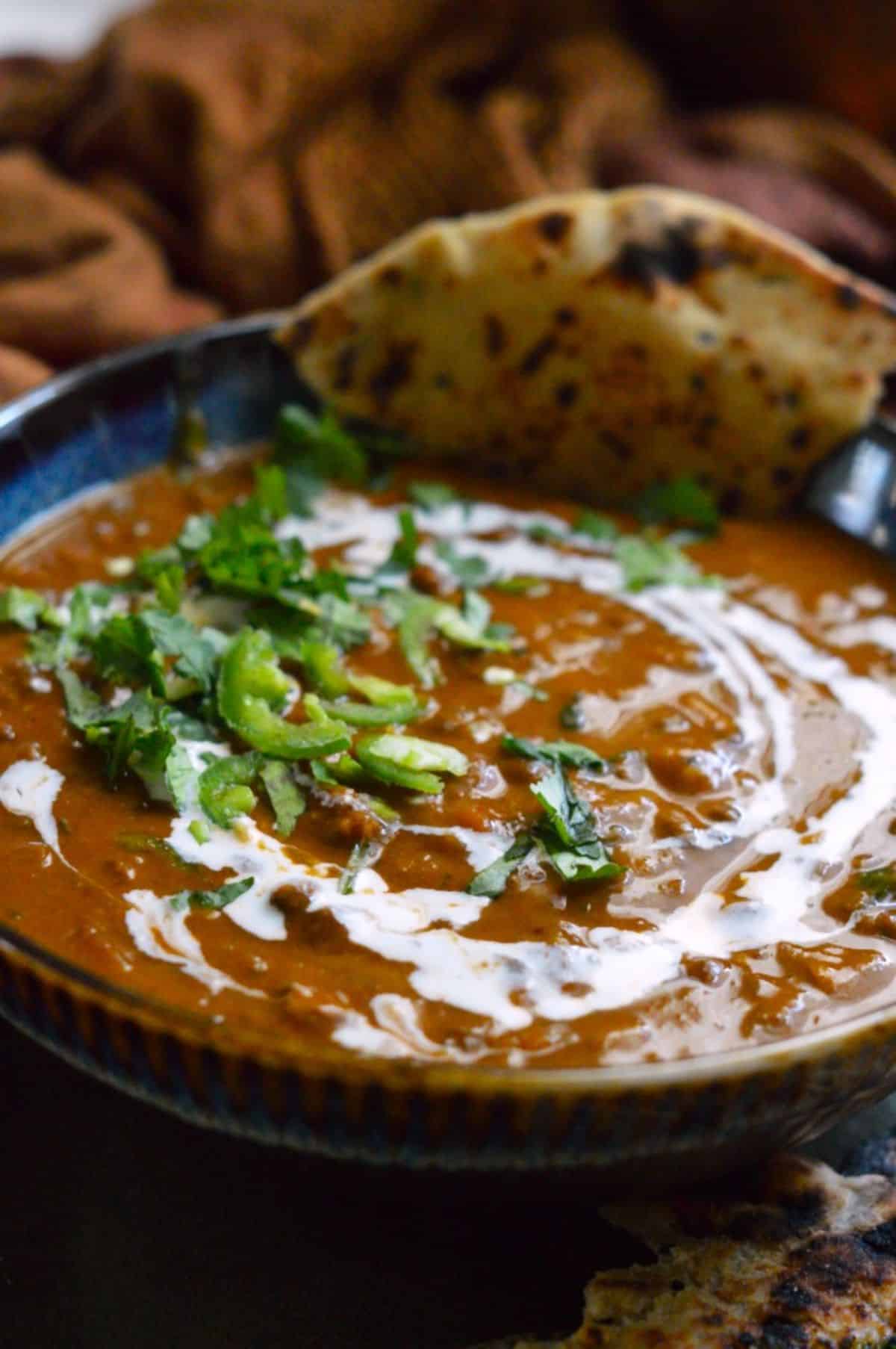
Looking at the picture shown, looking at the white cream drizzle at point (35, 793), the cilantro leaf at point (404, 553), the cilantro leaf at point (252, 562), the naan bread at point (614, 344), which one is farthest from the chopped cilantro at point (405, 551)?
the white cream drizzle at point (35, 793)

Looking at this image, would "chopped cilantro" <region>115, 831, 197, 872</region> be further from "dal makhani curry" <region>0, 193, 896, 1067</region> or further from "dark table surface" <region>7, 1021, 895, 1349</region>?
"dark table surface" <region>7, 1021, 895, 1349</region>

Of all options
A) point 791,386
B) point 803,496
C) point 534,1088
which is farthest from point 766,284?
point 534,1088

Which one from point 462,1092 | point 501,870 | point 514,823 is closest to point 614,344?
point 514,823

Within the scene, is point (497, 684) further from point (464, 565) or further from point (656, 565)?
point (656, 565)

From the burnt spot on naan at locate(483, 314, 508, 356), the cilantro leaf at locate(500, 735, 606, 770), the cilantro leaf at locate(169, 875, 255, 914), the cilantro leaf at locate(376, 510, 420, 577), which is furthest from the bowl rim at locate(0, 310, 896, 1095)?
the burnt spot on naan at locate(483, 314, 508, 356)

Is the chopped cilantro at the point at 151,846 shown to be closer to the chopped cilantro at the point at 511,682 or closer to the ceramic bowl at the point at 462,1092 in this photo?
the ceramic bowl at the point at 462,1092

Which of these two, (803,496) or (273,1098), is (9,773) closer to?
(273,1098)

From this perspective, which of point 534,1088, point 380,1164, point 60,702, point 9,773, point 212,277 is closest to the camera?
point 534,1088
